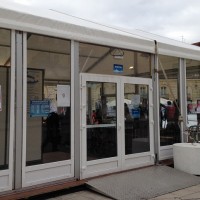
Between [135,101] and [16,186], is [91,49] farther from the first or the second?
[16,186]

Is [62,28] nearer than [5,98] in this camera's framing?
No

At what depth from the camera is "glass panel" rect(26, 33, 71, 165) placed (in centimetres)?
503

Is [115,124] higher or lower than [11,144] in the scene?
higher

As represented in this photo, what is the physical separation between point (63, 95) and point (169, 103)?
2.94 m

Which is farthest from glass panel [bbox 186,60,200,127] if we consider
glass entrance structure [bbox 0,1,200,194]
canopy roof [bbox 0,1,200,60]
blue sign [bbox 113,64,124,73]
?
blue sign [bbox 113,64,124,73]

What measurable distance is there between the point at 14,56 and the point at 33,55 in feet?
1.25

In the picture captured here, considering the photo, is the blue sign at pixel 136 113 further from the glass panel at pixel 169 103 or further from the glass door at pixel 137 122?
the glass panel at pixel 169 103

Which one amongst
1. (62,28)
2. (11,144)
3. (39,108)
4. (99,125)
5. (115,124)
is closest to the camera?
(11,144)

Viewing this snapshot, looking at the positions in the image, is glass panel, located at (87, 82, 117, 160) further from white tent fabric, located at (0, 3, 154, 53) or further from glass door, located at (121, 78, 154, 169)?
white tent fabric, located at (0, 3, 154, 53)

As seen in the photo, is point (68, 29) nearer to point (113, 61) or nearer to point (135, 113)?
point (113, 61)

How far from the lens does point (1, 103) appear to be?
4727mm

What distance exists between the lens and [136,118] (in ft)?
21.5

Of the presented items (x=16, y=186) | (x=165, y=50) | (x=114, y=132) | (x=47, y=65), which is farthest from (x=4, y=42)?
(x=165, y=50)

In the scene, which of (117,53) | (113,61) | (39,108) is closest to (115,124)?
(113,61)
